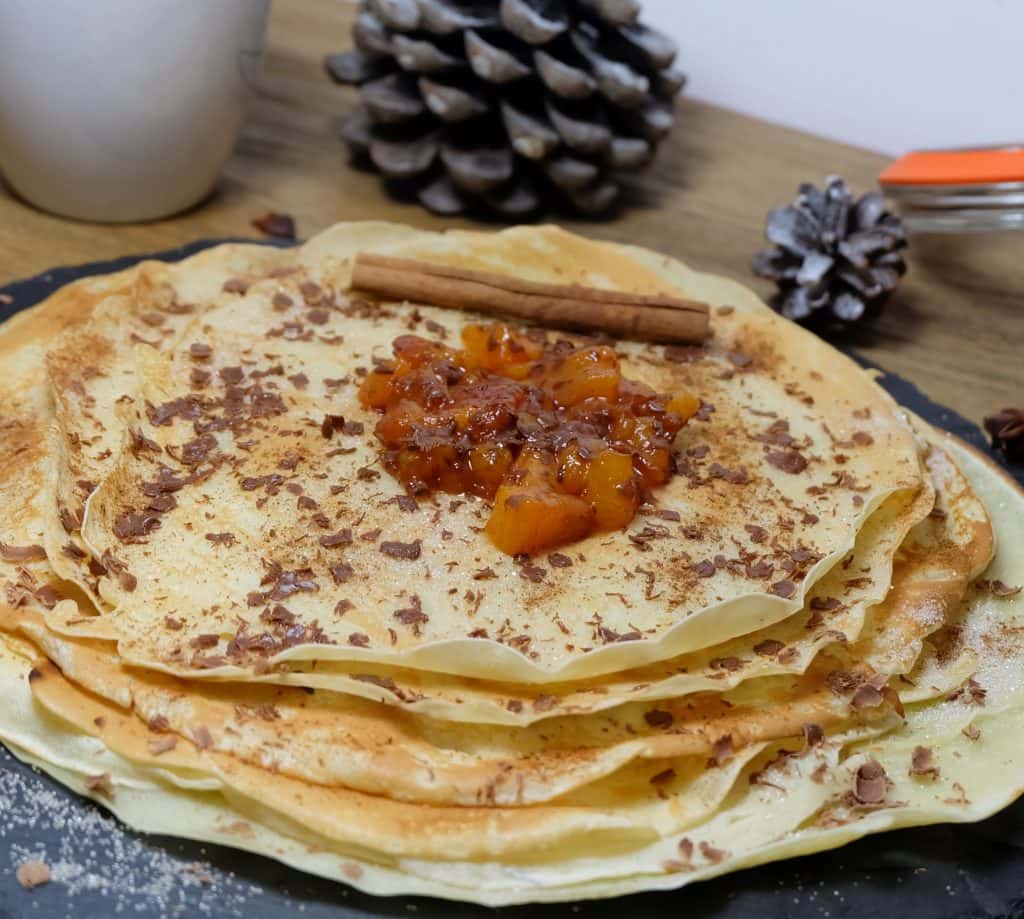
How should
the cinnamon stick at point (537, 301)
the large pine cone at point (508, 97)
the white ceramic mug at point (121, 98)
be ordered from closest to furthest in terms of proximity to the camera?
the cinnamon stick at point (537, 301) → the white ceramic mug at point (121, 98) → the large pine cone at point (508, 97)

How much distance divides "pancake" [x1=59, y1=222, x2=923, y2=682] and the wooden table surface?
0.66 metres

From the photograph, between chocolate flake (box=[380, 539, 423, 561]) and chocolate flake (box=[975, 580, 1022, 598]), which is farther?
chocolate flake (box=[975, 580, 1022, 598])

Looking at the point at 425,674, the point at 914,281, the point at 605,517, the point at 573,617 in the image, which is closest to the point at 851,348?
the point at 914,281

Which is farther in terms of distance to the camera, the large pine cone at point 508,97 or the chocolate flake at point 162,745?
the large pine cone at point 508,97

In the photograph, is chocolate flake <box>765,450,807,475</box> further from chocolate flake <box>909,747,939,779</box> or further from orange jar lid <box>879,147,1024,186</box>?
orange jar lid <box>879,147,1024,186</box>

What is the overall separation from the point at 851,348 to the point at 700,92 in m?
1.51

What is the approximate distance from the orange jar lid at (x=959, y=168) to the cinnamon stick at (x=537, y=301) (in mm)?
870

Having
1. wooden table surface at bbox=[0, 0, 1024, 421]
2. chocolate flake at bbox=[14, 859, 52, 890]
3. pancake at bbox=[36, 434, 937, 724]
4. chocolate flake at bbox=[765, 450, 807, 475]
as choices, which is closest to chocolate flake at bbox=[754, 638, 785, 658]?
pancake at bbox=[36, 434, 937, 724]

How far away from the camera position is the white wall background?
364 centimetres

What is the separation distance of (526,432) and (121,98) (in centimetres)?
135

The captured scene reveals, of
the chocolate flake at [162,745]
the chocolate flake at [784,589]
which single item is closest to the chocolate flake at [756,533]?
the chocolate flake at [784,589]

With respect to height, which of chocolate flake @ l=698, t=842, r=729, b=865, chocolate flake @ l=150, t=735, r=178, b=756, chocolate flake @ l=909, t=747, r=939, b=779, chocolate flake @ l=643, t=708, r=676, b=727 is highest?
chocolate flake @ l=909, t=747, r=939, b=779

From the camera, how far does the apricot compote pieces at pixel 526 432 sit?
1841 millimetres

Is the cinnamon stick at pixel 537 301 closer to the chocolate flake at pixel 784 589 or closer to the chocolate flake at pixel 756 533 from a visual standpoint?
the chocolate flake at pixel 756 533
